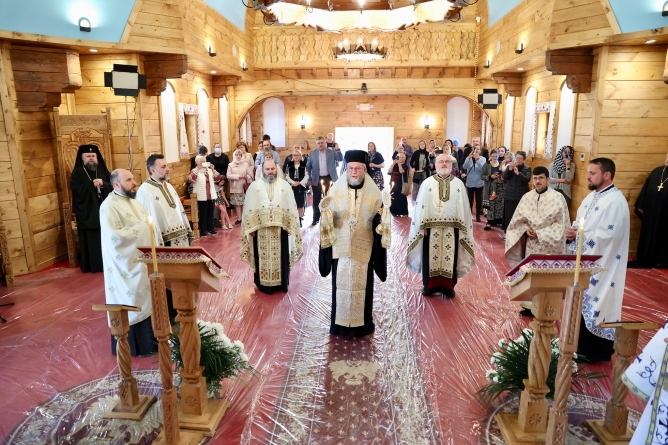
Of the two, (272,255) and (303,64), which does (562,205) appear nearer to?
(272,255)

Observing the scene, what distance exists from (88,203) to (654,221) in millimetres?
8588

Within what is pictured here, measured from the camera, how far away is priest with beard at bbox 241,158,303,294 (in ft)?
19.2

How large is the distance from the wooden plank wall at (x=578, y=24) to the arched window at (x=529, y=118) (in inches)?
124

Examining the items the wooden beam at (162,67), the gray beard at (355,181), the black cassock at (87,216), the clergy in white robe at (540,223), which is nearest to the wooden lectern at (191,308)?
the gray beard at (355,181)

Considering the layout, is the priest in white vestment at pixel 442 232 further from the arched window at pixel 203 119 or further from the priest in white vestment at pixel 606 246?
the arched window at pixel 203 119

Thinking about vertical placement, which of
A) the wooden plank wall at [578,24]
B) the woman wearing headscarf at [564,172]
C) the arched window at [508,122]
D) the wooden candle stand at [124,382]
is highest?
the wooden plank wall at [578,24]

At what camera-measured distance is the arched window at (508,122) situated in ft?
41.3

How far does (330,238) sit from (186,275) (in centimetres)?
176

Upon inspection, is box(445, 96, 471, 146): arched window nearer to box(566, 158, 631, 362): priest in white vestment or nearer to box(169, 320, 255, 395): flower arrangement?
box(566, 158, 631, 362): priest in white vestment

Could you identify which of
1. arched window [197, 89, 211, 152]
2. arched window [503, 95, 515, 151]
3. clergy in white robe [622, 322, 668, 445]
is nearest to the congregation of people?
clergy in white robe [622, 322, 668, 445]

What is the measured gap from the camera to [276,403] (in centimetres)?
364

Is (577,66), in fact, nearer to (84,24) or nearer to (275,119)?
(84,24)

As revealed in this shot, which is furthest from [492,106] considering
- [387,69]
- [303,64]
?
[303,64]

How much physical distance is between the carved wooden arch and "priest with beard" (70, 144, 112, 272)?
1.27ft
